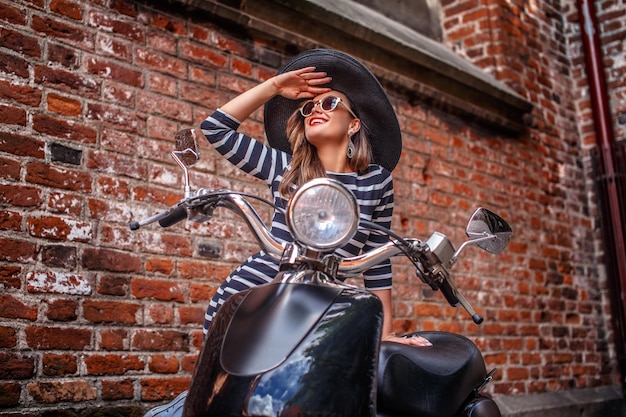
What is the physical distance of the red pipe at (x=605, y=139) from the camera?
196 inches

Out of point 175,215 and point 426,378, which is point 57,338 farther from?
point 426,378

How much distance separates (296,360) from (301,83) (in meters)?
1.06

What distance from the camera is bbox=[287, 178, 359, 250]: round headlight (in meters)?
1.24

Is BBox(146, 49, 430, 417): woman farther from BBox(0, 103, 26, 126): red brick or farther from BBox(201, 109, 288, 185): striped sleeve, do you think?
BBox(0, 103, 26, 126): red brick

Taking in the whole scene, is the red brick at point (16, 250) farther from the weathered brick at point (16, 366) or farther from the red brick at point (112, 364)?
the red brick at point (112, 364)

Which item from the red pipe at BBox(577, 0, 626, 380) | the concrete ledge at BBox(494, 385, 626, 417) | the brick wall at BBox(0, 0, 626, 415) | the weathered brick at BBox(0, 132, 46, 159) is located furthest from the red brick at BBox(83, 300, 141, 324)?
the red pipe at BBox(577, 0, 626, 380)

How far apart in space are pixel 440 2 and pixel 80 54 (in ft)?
11.0

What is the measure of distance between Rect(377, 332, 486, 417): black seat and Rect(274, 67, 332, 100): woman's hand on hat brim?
32.1 inches

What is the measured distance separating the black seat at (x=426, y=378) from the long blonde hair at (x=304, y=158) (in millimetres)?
589

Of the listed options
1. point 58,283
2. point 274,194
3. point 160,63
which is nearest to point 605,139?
point 160,63

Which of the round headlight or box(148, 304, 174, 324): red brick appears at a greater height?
the round headlight

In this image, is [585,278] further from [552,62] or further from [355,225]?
[355,225]

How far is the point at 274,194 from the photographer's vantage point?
2033 mm

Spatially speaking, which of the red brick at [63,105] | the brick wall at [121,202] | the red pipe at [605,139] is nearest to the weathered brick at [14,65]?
the brick wall at [121,202]
